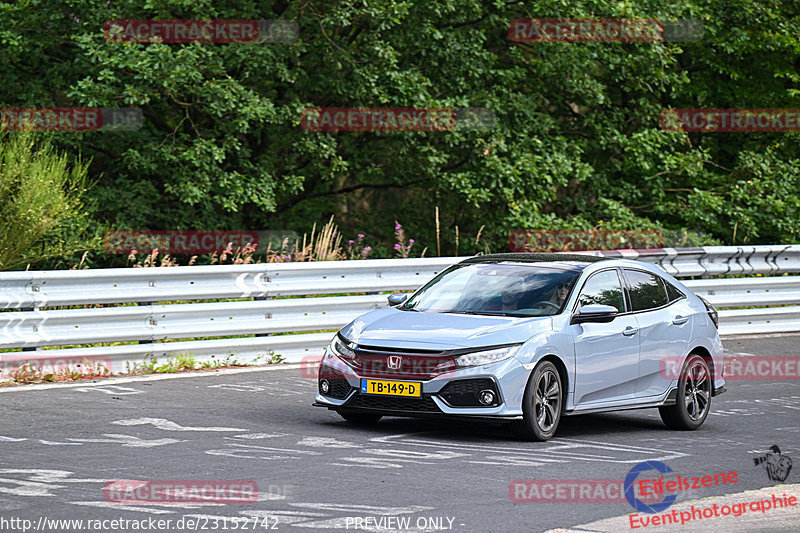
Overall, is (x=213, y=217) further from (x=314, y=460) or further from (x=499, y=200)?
(x=314, y=460)

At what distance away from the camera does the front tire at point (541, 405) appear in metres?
9.20

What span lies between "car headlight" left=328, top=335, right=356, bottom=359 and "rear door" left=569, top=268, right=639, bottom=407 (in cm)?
174

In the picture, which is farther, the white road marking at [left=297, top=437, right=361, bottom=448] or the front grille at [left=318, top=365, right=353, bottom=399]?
the front grille at [left=318, top=365, right=353, bottom=399]

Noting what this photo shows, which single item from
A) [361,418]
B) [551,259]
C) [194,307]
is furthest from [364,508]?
[194,307]

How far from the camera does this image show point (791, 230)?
24.7m

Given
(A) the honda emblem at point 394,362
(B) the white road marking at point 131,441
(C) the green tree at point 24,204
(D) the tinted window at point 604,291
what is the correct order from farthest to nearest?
(C) the green tree at point 24,204
(D) the tinted window at point 604,291
(A) the honda emblem at point 394,362
(B) the white road marking at point 131,441

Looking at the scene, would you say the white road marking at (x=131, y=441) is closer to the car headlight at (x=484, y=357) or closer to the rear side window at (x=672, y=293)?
the car headlight at (x=484, y=357)

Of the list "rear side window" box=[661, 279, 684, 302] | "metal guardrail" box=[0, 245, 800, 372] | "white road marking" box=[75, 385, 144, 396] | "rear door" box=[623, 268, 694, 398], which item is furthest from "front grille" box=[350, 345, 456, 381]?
"metal guardrail" box=[0, 245, 800, 372]

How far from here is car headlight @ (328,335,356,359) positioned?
9.57 m

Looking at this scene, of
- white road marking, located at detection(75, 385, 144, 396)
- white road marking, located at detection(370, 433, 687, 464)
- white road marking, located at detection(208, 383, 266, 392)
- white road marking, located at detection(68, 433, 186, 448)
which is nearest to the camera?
white road marking, located at detection(68, 433, 186, 448)

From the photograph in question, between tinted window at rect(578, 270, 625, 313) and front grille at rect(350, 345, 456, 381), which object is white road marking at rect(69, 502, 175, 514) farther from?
tinted window at rect(578, 270, 625, 313)

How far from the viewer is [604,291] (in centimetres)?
1048

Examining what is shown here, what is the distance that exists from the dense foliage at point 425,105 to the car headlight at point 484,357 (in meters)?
11.8

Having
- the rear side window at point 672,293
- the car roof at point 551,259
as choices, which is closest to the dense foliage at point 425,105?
the car roof at point 551,259
